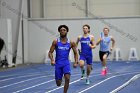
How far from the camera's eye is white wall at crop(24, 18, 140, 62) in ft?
90.1

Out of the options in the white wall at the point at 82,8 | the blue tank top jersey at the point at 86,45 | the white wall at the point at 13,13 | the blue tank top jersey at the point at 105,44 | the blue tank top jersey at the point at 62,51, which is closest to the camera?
the blue tank top jersey at the point at 62,51

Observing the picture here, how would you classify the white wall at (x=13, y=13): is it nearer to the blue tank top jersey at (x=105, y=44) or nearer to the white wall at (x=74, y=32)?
the white wall at (x=74, y=32)

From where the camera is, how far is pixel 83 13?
2848 centimetres

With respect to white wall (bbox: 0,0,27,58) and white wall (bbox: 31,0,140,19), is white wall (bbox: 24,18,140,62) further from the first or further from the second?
white wall (bbox: 0,0,27,58)

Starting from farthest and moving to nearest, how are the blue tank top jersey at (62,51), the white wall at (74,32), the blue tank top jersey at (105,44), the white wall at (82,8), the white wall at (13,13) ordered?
the white wall at (82,8), the white wall at (74,32), the white wall at (13,13), the blue tank top jersey at (105,44), the blue tank top jersey at (62,51)

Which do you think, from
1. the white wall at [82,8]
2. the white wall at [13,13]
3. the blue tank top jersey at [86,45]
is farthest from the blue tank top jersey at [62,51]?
the white wall at [82,8]

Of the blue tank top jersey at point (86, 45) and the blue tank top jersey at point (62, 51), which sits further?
the blue tank top jersey at point (86, 45)

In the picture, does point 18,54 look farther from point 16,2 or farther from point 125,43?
point 125,43

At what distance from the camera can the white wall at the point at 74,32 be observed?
27.5 metres

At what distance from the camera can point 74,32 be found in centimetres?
2809

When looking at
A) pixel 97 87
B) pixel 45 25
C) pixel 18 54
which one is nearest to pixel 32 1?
pixel 45 25

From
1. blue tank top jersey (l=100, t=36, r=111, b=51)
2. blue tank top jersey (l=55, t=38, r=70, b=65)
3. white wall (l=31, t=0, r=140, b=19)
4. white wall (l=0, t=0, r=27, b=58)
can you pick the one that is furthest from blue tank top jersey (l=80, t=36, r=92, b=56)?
white wall (l=31, t=0, r=140, b=19)

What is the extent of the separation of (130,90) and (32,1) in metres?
17.5

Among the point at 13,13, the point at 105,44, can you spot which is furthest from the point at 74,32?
the point at 105,44
